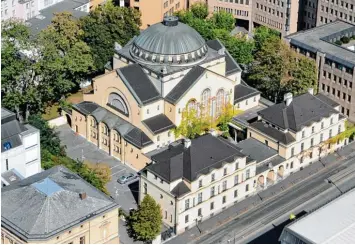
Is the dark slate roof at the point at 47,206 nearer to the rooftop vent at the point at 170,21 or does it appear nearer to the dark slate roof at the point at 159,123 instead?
the dark slate roof at the point at 159,123

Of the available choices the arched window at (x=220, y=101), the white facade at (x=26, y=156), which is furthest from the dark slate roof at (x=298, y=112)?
the white facade at (x=26, y=156)

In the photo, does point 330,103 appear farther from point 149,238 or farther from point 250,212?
point 149,238

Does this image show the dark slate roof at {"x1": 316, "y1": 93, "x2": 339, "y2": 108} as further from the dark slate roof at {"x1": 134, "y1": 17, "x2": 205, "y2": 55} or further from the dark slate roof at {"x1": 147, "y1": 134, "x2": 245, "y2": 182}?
the dark slate roof at {"x1": 147, "y1": 134, "x2": 245, "y2": 182}

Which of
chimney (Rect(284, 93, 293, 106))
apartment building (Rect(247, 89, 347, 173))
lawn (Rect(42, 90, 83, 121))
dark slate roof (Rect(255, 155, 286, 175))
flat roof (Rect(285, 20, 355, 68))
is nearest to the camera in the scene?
dark slate roof (Rect(255, 155, 286, 175))

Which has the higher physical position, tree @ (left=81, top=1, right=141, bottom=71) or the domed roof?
the domed roof

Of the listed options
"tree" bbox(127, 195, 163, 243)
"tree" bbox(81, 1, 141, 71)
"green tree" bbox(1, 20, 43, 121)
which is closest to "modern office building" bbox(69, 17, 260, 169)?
"green tree" bbox(1, 20, 43, 121)

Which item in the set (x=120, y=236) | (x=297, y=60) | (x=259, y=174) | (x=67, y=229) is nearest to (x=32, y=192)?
(x=67, y=229)
